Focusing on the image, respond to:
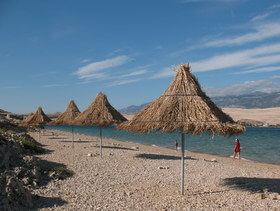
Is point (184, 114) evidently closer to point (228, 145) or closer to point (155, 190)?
point (155, 190)

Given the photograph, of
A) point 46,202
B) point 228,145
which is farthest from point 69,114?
point 228,145

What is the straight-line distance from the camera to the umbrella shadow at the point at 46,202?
626 cm

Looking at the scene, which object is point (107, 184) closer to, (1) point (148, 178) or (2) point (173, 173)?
(1) point (148, 178)

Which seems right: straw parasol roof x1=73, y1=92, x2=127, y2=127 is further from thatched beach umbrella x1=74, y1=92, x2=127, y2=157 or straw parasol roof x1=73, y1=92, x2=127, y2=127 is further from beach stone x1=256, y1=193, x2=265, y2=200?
beach stone x1=256, y1=193, x2=265, y2=200

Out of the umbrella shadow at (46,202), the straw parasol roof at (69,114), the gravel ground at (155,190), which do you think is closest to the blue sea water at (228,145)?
the gravel ground at (155,190)

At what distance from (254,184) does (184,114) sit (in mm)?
4142

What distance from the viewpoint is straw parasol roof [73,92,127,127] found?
556 inches

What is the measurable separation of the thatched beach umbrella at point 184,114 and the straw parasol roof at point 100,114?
624 centimetres

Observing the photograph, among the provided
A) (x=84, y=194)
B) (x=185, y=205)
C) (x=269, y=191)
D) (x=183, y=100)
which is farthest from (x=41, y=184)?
(x=269, y=191)

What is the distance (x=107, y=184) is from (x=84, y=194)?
1.18 m

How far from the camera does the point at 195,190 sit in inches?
311

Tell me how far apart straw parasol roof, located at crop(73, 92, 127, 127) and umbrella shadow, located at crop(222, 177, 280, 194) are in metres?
6.83

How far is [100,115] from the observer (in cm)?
1446

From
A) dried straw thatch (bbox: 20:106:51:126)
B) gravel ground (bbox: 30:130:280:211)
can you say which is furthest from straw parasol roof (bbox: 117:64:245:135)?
dried straw thatch (bbox: 20:106:51:126)
